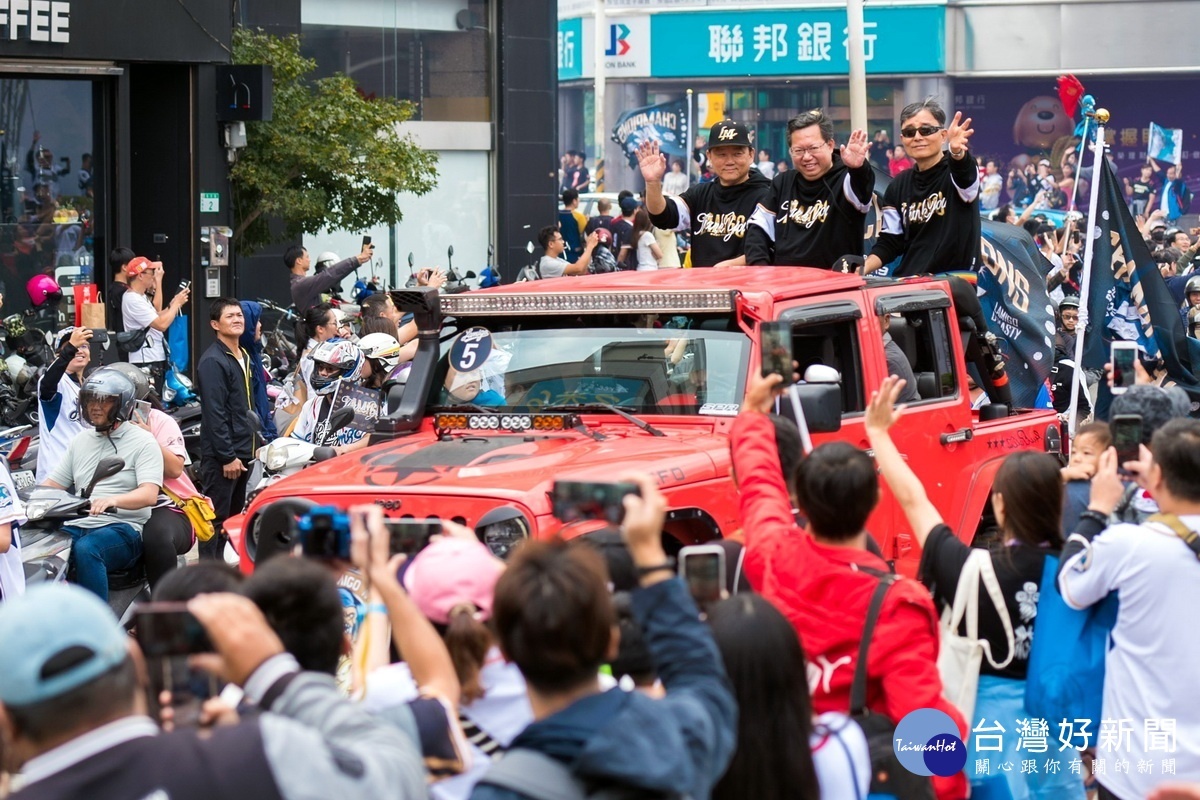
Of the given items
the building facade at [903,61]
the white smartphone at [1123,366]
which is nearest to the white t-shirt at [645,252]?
the white smartphone at [1123,366]

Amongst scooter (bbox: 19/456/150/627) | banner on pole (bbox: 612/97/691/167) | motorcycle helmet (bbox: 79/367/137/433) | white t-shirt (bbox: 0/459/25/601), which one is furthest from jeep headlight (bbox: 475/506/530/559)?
banner on pole (bbox: 612/97/691/167)

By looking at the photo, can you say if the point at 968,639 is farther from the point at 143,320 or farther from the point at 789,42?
the point at 789,42

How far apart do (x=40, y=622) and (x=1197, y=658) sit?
319 cm

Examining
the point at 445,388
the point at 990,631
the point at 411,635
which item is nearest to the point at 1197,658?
the point at 990,631

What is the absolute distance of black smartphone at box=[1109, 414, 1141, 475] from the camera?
5.04 metres

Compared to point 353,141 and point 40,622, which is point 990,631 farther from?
point 353,141

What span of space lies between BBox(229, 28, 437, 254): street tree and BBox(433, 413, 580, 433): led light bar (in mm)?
11945

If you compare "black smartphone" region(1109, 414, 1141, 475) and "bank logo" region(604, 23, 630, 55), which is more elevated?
"bank logo" region(604, 23, 630, 55)

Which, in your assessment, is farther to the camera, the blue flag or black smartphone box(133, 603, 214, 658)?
the blue flag

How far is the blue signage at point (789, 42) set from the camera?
40938mm

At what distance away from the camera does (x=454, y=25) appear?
24750 mm

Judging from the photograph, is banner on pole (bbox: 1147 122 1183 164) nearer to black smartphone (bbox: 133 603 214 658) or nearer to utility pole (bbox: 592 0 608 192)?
utility pole (bbox: 592 0 608 192)

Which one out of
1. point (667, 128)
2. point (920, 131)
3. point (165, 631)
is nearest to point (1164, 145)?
point (667, 128)

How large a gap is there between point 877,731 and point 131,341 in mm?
10690
